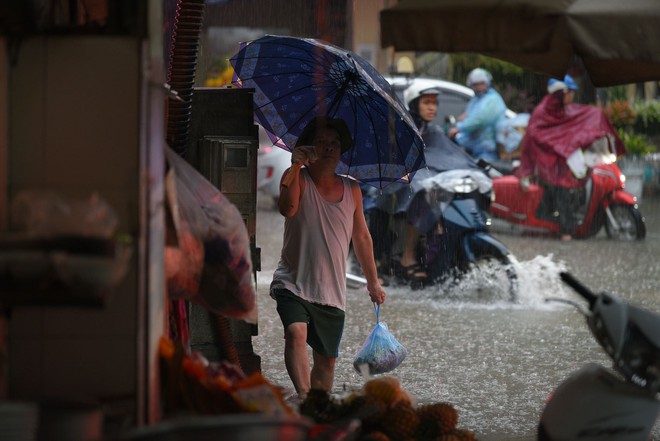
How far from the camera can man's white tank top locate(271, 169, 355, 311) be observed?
19.6 feet

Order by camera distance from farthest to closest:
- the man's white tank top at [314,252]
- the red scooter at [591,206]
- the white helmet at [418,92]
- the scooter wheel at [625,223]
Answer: the scooter wheel at [625,223], the red scooter at [591,206], the white helmet at [418,92], the man's white tank top at [314,252]

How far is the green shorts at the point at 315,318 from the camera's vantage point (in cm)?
591

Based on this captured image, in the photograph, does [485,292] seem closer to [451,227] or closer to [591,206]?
[451,227]

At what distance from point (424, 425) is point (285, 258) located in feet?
5.67

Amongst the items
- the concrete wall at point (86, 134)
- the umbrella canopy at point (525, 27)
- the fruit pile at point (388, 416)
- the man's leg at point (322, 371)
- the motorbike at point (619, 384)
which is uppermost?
the umbrella canopy at point (525, 27)

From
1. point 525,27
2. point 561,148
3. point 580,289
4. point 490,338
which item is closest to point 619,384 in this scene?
point 580,289

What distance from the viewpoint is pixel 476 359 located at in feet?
27.1

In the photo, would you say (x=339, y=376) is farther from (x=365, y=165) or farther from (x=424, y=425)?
(x=424, y=425)

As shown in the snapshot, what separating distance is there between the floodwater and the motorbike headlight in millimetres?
1049

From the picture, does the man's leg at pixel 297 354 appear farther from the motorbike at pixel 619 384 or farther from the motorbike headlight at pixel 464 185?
the motorbike headlight at pixel 464 185

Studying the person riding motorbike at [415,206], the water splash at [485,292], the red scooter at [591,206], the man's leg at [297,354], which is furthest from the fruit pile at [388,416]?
the red scooter at [591,206]

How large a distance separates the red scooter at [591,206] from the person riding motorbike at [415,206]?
4.07 meters

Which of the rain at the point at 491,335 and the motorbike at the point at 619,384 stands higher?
the motorbike at the point at 619,384

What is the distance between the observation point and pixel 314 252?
5980 mm
